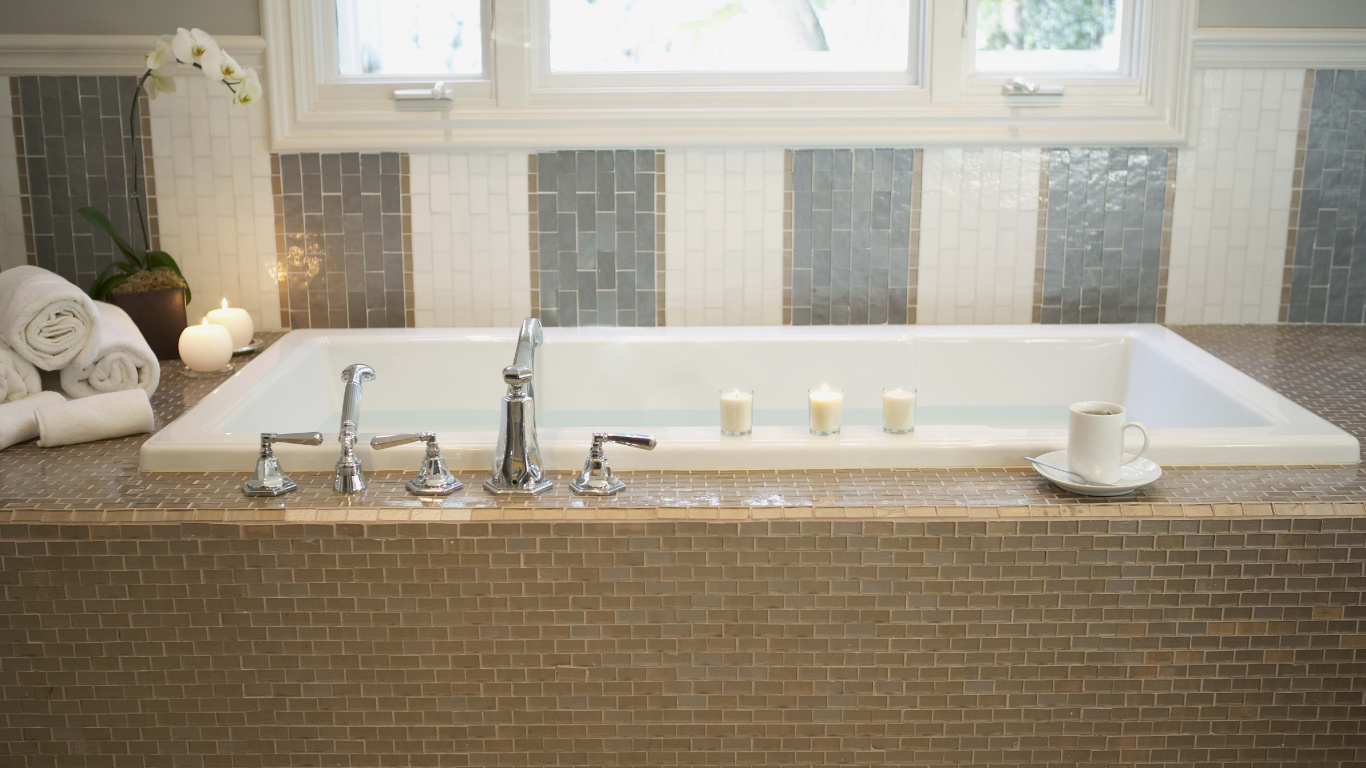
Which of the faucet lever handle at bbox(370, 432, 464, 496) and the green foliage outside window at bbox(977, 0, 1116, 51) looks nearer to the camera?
the faucet lever handle at bbox(370, 432, 464, 496)

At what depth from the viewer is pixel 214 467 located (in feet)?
5.85

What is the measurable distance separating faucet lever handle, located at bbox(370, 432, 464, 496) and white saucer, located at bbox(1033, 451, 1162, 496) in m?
0.88

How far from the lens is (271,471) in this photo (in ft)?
5.55

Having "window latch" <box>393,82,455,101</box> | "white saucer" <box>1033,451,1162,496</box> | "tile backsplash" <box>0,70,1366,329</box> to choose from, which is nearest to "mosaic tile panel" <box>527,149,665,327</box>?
"tile backsplash" <box>0,70,1366,329</box>

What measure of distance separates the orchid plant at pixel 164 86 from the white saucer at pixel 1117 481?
1.80 m

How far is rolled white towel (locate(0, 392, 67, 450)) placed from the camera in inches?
74.2

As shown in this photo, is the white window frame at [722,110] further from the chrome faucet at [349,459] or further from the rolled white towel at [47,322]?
the chrome faucet at [349,459]

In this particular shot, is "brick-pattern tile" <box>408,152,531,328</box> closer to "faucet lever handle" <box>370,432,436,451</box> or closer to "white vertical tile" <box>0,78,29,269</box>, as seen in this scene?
"white vertical tile" <box>0,78,29,269</box>

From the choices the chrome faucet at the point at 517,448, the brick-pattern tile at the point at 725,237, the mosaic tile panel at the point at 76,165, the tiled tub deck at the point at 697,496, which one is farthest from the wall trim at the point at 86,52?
the chrome faucet at the point at 517,448

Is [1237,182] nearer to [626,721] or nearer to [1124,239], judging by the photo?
[1124,239]

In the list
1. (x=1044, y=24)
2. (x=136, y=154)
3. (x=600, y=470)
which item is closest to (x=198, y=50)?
(x=136, y=154)

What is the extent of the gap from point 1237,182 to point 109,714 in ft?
8.52

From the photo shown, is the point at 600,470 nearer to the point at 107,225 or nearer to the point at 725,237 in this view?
the point at 725,237

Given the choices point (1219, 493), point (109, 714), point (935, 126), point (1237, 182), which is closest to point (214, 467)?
point (109, 714)
